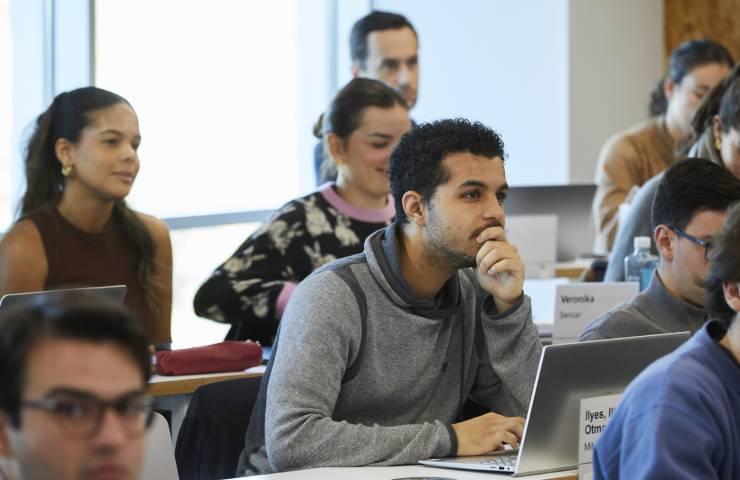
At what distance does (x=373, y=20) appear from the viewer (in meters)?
5.59

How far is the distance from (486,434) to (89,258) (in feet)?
5.98

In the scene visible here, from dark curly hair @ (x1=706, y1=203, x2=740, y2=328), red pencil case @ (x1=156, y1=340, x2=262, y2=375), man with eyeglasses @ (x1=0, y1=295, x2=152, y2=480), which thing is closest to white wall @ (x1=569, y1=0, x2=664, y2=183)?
red pencil case @ (x1=156, y1=340, x2=262, y2=375)

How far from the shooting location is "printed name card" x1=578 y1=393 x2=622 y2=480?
2.46 m

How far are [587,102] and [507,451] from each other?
18.4ft

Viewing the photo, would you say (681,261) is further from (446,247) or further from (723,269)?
(723,269)

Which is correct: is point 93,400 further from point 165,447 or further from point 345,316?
point 345,316

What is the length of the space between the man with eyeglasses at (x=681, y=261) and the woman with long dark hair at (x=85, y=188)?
161cm

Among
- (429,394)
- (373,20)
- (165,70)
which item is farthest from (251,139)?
(429,394)

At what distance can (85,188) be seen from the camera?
4004mm

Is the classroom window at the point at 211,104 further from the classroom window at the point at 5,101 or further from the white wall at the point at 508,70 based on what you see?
the white wall at the point at 508,70

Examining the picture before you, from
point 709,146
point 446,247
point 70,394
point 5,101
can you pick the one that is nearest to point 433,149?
point 446,247

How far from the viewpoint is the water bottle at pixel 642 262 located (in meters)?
4.00

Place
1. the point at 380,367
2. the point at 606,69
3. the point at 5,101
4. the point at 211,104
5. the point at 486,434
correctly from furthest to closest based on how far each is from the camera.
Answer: the point at 606,69 < the point at 211,104 < the point at 5,101 < the point at 380,367 < the point at 486,434

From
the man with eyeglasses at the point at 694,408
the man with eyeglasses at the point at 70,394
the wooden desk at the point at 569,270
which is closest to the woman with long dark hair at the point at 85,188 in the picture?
the man with eyeglasses at the point at 694,408
